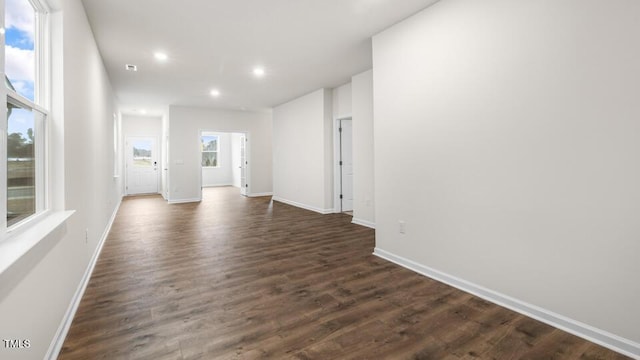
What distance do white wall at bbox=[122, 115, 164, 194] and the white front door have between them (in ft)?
0.40

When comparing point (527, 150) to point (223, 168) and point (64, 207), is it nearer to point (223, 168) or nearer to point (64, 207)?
point (64, 207)

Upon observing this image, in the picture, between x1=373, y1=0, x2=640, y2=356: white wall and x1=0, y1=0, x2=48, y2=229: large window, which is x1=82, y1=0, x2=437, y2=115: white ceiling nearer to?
x1=373, y1=0, x2=640, y2=356: white wall

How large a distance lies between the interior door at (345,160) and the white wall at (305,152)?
0.24m

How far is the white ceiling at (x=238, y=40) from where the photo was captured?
2.95 m

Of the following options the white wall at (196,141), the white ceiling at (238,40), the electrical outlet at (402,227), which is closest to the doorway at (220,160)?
the white wall at (196,141)

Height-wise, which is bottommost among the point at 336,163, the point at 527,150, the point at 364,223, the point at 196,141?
the point at 364,223

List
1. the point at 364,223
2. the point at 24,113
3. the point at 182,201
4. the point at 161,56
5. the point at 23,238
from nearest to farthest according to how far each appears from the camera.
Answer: the point at 23,238, the point at 24,113, the point at 161,56, the point at 364,223, the point at 182,201

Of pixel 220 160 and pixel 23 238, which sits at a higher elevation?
pixel 220 160

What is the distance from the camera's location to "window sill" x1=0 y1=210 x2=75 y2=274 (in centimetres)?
113

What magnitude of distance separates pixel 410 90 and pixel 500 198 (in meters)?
1.39

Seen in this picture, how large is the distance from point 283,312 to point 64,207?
174 cm

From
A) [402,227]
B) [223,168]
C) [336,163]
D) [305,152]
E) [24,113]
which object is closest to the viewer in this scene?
[24,113]

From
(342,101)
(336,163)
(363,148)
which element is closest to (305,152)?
(336,163)

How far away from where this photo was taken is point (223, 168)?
12.9m
